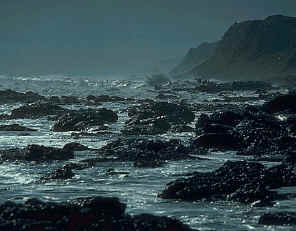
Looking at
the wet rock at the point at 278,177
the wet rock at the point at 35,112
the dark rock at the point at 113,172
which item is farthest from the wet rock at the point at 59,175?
the wet rock at the point at 35,112

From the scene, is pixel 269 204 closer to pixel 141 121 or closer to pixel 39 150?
pixel 39 150

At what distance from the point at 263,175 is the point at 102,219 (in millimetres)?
5204

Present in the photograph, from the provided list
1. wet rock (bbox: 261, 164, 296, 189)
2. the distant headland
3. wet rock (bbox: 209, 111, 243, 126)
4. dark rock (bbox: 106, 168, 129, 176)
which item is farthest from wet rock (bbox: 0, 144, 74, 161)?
the distant headland

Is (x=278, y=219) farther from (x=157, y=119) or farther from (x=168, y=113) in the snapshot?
(x=168, y=113)

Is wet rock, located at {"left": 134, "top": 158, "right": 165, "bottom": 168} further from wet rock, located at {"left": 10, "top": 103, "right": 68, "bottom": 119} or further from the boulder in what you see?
wet rock, located at {"left": 10, "top": 103, "right": 68, "bottom": 119}

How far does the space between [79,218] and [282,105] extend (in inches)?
910

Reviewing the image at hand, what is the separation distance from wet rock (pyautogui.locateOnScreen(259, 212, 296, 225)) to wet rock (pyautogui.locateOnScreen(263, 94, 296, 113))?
20.5 meters

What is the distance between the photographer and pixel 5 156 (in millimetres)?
19344

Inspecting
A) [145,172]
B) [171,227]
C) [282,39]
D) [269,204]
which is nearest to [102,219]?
[171,227]

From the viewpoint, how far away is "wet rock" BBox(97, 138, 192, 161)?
61.0 ft

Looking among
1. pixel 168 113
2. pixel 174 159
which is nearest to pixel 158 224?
pixel 174 159

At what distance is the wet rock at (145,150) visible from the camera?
18.6 m

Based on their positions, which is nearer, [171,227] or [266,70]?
[171,227]

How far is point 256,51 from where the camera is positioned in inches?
6437
